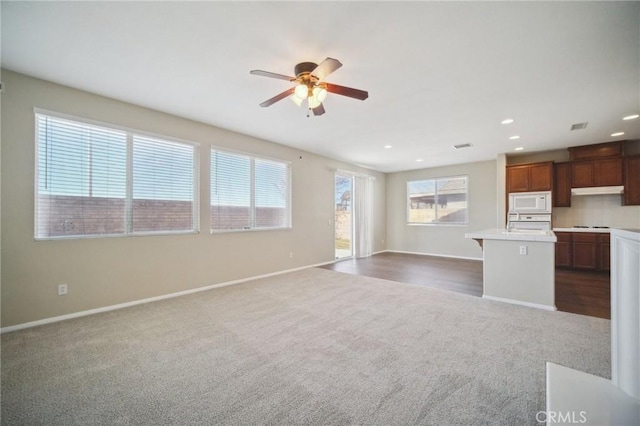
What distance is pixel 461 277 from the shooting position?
16.2 ft

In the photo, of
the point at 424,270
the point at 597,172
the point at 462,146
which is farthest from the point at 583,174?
the point at 424,270

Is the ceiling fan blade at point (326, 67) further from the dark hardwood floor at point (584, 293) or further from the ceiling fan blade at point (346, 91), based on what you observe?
the dark hardwood floor at point (584, 293)

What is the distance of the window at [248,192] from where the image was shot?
4.36m

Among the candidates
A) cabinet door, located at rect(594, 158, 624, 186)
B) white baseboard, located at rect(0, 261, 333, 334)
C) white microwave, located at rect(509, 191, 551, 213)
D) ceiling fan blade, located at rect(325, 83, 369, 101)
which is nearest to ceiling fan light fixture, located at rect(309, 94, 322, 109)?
ceiling fan blade, located at rect(325, 83, 369, 101)

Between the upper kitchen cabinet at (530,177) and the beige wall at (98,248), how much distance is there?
5385 millimetres

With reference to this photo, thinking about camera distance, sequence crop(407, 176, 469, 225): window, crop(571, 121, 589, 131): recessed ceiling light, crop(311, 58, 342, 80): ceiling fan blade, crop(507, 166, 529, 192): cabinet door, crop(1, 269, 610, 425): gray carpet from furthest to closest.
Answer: crop(407, 176, 469, 225): window < crop(507, 166, 529, 192): cabinet door < crop(571, 121, 589, 131): recessed ceiling light < crop(311, 58, 342, 80): ceiling fan blade < crop(1, 269, 610, 425): gray carpet

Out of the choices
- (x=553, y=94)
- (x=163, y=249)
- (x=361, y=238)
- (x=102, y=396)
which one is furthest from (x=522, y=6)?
(x=361, y=238)

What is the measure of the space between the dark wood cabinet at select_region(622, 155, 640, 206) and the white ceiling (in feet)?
4.78

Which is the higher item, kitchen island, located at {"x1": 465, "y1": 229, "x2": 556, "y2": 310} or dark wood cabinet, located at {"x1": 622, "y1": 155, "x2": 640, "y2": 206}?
dark wood cabinet, located at {"x1": 622, "y1": 155, "x2": 640, "y2": 206}

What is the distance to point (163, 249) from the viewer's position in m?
3.68

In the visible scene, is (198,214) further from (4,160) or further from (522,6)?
(522,6)

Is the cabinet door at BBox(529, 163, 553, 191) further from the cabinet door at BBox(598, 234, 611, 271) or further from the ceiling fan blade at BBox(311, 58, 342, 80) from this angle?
the ceiling fan blade at BBox(311, 58, 342, 80)

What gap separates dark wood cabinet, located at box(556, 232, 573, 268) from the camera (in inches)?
217

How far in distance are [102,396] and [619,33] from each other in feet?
15.4
